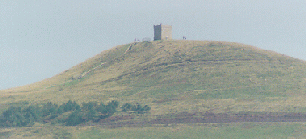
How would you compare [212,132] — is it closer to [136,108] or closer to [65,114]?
[136,108]

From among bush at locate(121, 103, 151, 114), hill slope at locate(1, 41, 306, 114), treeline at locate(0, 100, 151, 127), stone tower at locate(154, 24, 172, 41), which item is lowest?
treeline at locate(0, 100, 151, 127)

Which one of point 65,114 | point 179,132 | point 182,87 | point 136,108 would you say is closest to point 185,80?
point 182,87

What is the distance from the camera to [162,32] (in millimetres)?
116812

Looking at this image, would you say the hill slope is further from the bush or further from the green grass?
the green grass

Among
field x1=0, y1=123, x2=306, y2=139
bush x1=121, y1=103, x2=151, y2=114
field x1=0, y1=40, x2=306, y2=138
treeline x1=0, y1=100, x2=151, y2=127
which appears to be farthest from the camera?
bush x1=121, y1=103, x2=151, y2=114

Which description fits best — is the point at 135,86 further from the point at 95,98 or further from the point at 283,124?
the point at 283,124

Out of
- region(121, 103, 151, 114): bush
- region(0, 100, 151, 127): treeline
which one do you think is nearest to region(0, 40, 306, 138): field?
region(121, 103, 151, 114): bush

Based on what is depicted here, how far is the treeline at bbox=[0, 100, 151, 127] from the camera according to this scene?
60.6 m

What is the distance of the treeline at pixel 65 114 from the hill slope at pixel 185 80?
6.06 m

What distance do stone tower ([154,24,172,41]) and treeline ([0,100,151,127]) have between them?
5117 centimetres

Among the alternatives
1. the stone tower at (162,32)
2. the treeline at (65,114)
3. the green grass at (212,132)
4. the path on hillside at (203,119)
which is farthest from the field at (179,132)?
the stone tower at (162,32)

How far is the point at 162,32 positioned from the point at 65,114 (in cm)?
5860

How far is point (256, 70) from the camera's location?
83.1 metres

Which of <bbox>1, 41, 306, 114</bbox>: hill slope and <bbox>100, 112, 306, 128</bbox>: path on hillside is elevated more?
<bbox>1, 41, 306, 114</bbox>: hill slope
